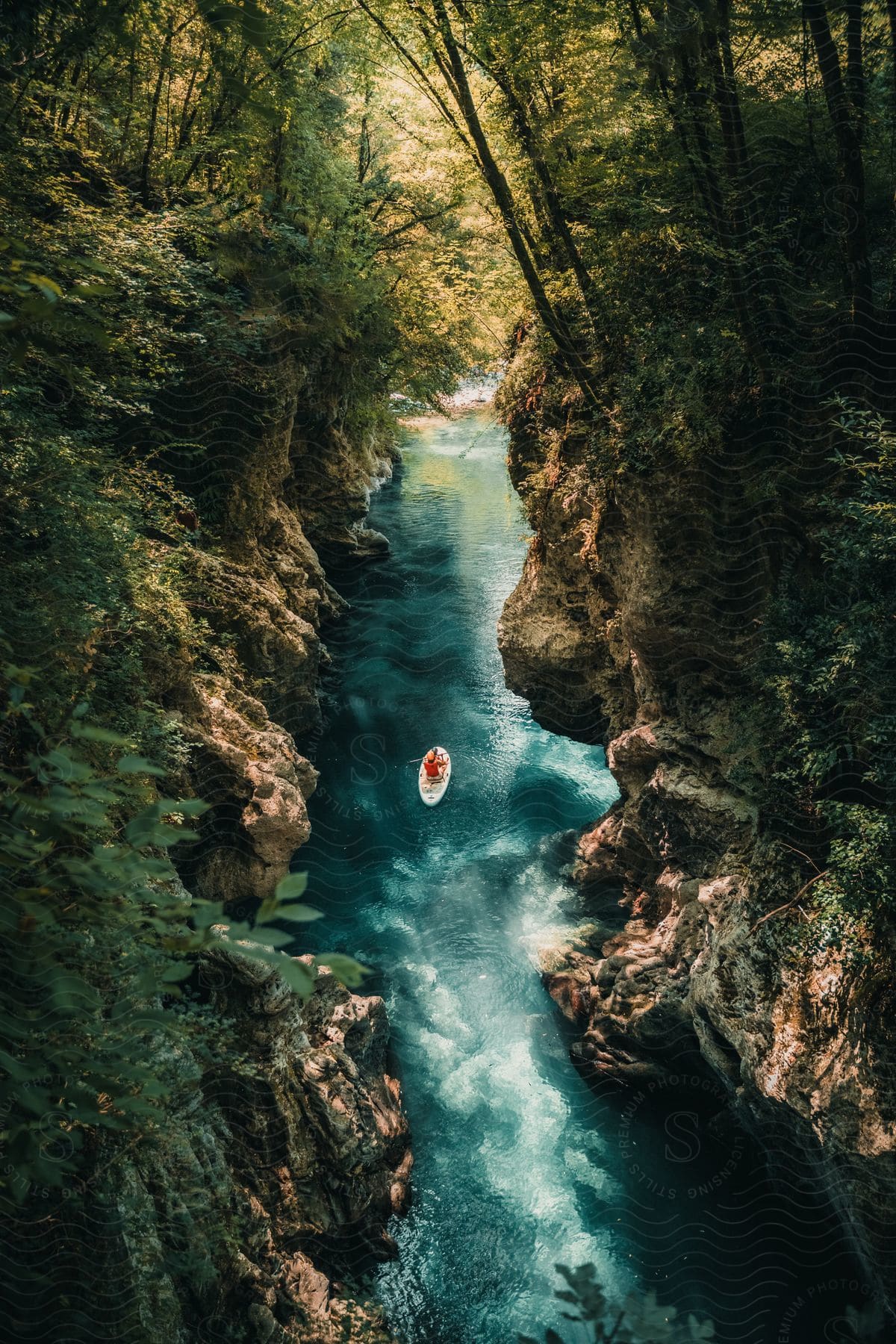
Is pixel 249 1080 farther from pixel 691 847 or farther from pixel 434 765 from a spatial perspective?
pixel 434 765

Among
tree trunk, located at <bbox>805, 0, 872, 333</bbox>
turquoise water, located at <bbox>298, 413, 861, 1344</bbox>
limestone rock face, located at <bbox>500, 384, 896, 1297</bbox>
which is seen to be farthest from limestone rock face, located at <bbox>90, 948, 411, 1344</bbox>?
tree trunk, located at <bbox>805, 0, 872, 333</bbox>

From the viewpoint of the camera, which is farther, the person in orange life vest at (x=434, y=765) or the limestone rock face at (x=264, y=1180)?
the person in orange life vest at (x=434, y=765)

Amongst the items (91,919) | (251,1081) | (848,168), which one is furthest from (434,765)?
(91,919)

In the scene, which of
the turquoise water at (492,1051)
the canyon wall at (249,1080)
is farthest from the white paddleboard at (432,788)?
the canyon wall at (249,1080)

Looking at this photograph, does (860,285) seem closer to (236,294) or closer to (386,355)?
(236,294)

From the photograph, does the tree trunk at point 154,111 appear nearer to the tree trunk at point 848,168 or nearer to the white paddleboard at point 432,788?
the tree trunk at point 848,168

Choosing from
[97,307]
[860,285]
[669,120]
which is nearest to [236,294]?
[97,307]
